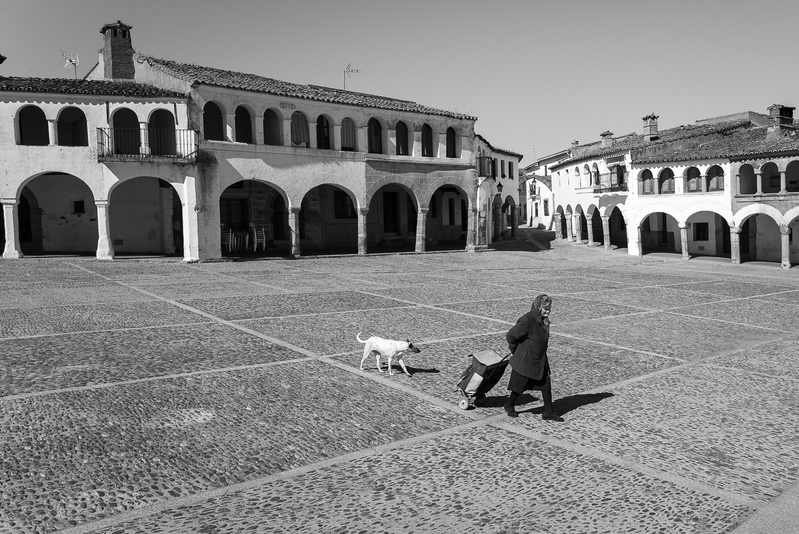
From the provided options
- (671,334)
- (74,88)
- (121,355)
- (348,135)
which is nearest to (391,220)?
(348,135)

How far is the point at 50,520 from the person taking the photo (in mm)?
4777

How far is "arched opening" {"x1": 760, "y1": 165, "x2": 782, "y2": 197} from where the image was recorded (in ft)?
99.2

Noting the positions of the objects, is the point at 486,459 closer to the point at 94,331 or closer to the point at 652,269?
the point at 94,331

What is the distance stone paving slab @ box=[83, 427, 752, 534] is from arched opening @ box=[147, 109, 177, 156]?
21926 mm

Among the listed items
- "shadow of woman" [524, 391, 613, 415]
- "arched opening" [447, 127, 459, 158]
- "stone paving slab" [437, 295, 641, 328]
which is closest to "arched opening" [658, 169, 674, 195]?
"arched opening" [447, 127, 459, 158]

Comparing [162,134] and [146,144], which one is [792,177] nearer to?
[162,134]

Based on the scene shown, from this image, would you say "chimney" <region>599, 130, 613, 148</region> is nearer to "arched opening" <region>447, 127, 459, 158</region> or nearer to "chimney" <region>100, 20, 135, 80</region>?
"arched opening" <region>447, 127, 459, 158</region>

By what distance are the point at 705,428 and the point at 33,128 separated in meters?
25.3

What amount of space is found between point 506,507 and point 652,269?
2443cm

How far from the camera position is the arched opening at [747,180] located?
1199 inches

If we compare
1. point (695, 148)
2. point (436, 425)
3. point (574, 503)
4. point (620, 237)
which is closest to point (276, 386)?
point (436, 425)

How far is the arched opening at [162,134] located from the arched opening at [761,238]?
25093mm

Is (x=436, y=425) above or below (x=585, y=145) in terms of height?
below

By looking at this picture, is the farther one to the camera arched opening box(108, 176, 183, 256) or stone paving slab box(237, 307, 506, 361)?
arched opening box(108, 176, 183, 256)
